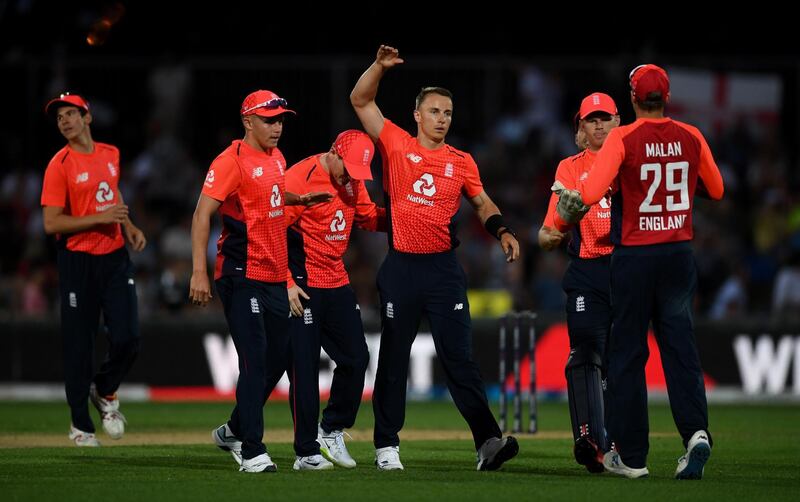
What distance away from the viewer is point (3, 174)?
23.0 meters

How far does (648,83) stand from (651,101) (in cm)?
12

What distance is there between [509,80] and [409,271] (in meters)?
12.5

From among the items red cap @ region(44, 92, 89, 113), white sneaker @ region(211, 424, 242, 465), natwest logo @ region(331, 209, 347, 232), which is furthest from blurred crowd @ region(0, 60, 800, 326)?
natwest logo @ region(331, 209, 347, 232)

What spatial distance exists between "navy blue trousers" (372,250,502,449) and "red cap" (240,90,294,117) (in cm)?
134

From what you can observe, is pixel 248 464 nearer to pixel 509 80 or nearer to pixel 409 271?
pixel 409 271

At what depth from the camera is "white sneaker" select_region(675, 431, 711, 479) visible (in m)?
9.25

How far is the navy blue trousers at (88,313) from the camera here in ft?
40.6

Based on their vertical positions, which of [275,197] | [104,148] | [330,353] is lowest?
[330,353]

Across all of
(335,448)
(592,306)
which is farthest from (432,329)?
(335,448)

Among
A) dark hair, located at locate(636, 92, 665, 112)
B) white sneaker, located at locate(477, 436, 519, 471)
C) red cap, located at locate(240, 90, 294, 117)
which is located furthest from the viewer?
red cap, located at locate(240, 90, 294, 117)

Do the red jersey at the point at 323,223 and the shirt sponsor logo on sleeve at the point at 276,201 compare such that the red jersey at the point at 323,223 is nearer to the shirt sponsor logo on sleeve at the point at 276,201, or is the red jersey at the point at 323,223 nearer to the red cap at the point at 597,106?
the shirt sponsor logo on sleeve at the point at 276,201

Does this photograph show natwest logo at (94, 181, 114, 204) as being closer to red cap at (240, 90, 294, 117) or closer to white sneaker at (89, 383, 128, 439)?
white sneaker at (89, 383, 128, 439)

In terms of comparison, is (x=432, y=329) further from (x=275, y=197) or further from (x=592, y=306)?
(x=275, y=197)

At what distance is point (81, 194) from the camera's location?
40.8 ft
